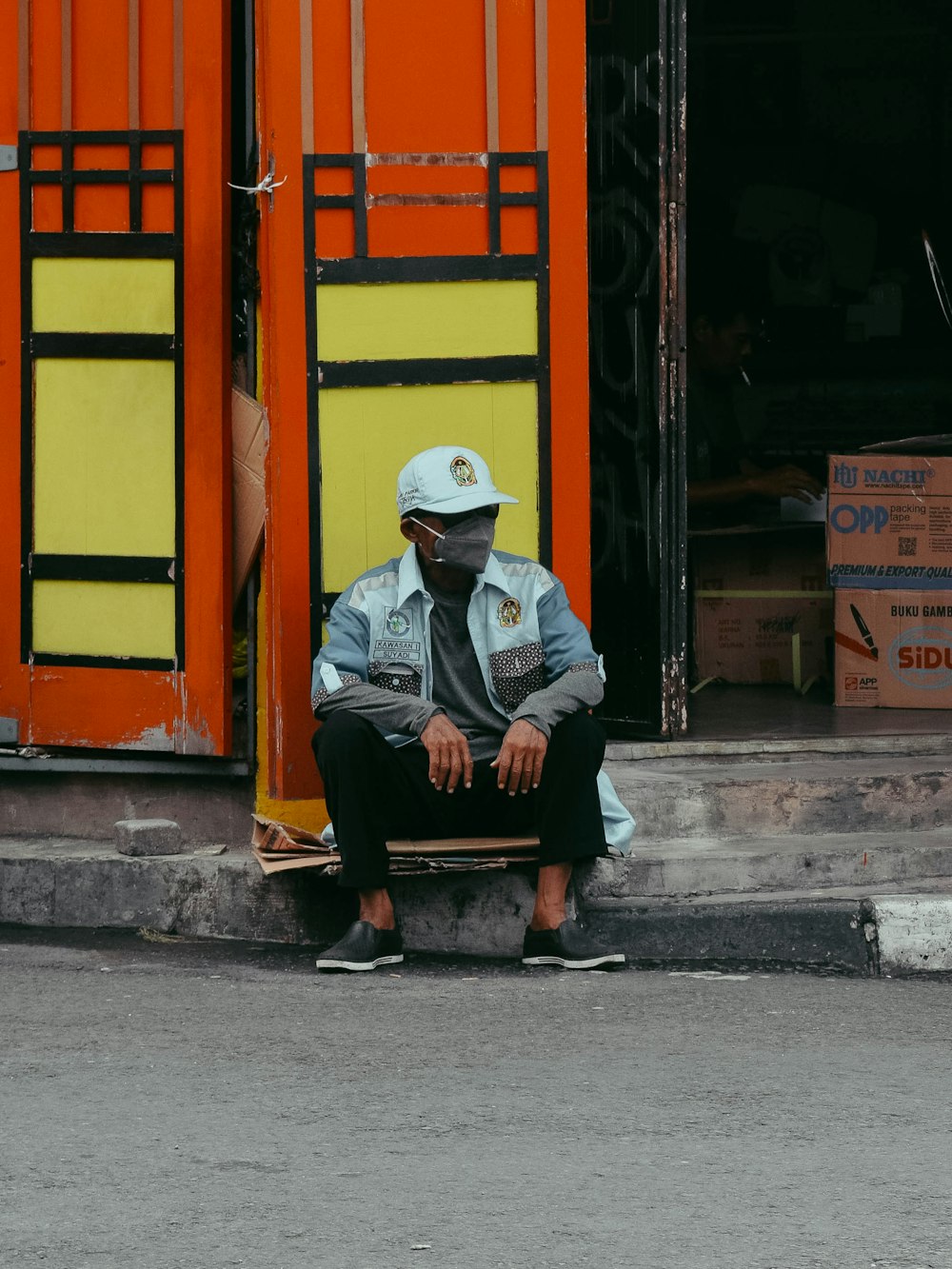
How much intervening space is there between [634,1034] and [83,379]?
2.88 m

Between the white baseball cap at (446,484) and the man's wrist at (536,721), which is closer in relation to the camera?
the man's wrist at (536,721)

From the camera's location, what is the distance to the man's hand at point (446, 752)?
18.0 feet

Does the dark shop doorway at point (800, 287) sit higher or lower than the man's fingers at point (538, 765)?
higher

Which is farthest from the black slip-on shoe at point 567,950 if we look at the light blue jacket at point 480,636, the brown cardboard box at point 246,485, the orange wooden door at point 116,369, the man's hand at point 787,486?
the man's hand at point 787,486

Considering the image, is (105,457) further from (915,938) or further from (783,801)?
(915,938)

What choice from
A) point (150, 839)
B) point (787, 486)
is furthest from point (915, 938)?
point (787, 486)

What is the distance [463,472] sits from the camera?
5734mm

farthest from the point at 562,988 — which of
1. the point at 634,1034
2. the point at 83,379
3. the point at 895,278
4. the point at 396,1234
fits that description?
the point at 895,278

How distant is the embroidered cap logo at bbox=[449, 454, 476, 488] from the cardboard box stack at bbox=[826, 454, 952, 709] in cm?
241

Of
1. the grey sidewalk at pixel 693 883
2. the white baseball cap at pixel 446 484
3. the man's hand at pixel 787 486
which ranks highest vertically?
the man's hand at pixel 787 486

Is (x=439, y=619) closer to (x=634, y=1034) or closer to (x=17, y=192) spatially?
(x=634, y=1034)

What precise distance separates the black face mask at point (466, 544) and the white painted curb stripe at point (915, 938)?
1420 mm

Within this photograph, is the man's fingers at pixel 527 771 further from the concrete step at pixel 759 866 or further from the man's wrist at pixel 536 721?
the concrete step at pixel 759 866

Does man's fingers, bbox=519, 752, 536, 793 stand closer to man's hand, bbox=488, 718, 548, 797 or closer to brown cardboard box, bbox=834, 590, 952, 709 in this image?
man's hand, bbox=488, 718, 548, 797
